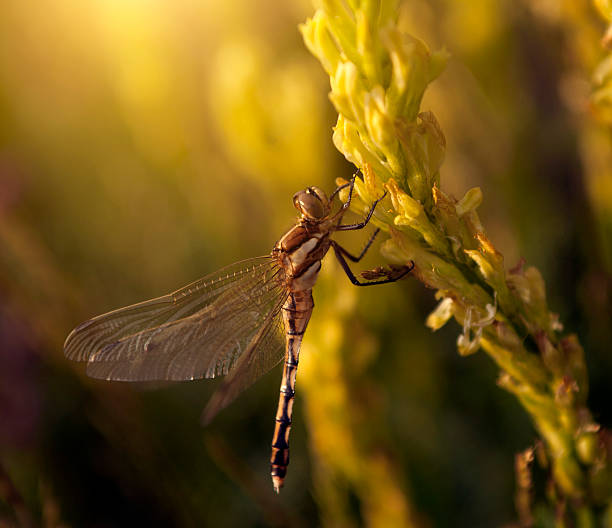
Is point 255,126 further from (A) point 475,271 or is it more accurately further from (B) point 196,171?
(A) point 475,271

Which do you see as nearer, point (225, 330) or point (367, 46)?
point (367, 46)

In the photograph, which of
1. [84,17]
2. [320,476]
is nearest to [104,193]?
[84,17]

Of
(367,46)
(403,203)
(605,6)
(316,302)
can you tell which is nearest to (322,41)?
(367,46)

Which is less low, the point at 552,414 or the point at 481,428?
the point at 552,414

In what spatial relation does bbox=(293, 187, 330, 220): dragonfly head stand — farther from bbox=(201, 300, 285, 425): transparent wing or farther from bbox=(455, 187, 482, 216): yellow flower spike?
bbox=(455, 187, 482, 216): yellow flower spike

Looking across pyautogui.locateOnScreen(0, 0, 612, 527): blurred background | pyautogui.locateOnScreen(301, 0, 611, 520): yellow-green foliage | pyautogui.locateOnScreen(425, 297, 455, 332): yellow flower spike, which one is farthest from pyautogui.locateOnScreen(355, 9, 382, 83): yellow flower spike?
pyautogui.locateOnScreen(0, 0, 612, 527): blurred background

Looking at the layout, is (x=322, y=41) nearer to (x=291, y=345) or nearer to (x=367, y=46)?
(x=367, y=46)

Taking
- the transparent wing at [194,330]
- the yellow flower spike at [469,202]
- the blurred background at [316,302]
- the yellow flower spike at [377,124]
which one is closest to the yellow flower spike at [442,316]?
the yellow flower spike at [469,202]
